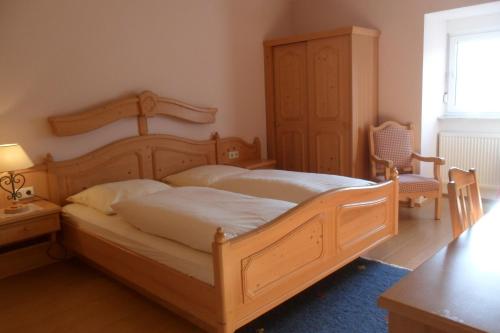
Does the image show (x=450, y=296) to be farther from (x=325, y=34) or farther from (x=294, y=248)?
(x=325, y=34)

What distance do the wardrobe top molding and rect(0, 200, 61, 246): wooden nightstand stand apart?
2881 millimetres

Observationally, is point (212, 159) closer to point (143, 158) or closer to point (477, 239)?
point (143, 158)

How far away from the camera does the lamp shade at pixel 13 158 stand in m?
2.67

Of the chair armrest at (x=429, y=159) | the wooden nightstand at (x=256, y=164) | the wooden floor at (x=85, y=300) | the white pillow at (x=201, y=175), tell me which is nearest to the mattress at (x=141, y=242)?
the wooden floor at (x=85, y=300)

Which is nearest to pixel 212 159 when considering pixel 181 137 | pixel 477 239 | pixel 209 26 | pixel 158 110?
pixel 181 137

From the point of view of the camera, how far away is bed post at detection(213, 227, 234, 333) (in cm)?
181

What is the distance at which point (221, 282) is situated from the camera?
1.83 metres

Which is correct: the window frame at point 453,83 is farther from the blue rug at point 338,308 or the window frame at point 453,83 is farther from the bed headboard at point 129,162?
the bed headboard at point 129,162

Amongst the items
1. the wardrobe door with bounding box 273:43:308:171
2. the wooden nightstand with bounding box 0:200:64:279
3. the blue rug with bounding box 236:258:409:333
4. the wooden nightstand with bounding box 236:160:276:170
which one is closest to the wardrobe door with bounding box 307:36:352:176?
the wardrobe door with bounding box 273:43:308:171

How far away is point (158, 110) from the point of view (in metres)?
3.69

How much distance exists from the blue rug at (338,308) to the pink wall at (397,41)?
2.10 metres

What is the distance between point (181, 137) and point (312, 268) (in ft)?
6.77

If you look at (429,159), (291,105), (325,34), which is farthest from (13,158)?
(429,159)

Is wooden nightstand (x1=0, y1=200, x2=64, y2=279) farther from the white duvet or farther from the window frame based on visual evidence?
the window frame
